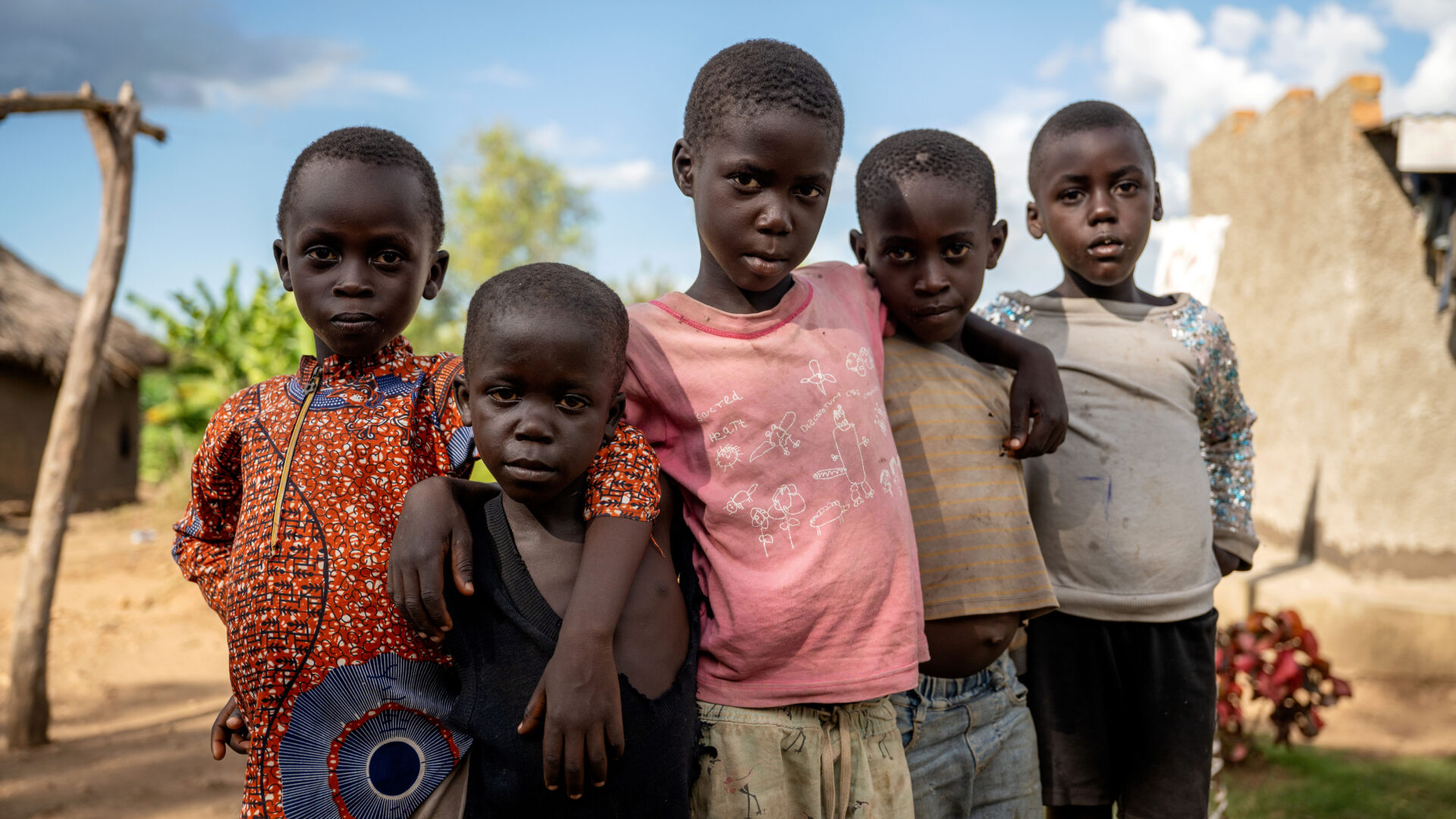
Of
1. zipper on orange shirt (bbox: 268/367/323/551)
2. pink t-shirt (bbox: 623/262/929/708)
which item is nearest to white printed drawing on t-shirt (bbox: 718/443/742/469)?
pink t-shirt (bbox: 623/262/929/708)

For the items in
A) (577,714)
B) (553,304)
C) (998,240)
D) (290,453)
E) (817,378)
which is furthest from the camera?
(998,240)

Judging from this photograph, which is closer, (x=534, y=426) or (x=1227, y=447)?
(x=534, y=426)

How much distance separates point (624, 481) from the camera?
1532mm

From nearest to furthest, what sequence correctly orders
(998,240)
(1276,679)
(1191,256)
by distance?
(998,240), (1191,256), (1276,679)

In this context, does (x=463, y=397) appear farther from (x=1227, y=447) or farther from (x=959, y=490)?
(x=1227, y=447)

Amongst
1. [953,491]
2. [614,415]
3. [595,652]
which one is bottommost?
[595,652]

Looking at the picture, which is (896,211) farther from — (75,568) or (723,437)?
(75,568)

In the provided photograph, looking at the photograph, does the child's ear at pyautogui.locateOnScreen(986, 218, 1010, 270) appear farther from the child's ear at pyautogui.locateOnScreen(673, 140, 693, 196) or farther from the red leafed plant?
the red leafed plant

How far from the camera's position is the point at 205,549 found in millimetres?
1849

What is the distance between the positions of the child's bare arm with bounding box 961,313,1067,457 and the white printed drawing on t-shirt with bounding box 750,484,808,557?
0.56m

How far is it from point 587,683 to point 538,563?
219 millimetres

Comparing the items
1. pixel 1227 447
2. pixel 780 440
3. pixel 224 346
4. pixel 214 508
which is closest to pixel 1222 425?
pixel 1227 447

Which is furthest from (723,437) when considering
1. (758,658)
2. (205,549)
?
(205,549)

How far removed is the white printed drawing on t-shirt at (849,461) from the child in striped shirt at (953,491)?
25 centimetres
